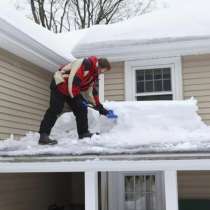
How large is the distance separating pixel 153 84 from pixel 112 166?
4.47 meters

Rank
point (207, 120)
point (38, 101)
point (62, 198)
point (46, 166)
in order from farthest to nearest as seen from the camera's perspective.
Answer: point (62, 198) < point (38, 101) < point (207, 120) < point (46, 166)

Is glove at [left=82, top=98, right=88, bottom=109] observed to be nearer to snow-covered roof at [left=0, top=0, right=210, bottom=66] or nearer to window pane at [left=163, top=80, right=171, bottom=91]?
snow-covered roof at [left=0, top=0, right=210, bottom=66]

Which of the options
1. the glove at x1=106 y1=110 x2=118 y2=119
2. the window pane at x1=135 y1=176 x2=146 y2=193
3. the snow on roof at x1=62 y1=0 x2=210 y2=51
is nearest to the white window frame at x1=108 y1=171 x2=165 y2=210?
the window pane at x1=135 y1=176 x2=146 y2=193

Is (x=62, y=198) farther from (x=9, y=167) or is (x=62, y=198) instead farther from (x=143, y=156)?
(x=143, y=156)

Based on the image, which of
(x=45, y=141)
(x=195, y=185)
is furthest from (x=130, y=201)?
(x=45, y=141)

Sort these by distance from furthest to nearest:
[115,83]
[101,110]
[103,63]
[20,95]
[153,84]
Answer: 1. [115,83]
2. [153,84]
3. [20,95]
4. [101,110]
5. [103,63]

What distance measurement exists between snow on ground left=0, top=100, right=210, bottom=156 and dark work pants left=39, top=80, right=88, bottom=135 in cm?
33

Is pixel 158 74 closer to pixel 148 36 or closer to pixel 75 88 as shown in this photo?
pixel 148 36

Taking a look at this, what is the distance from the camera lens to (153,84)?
1097 centimetres

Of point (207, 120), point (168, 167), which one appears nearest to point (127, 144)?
point (168, 167)

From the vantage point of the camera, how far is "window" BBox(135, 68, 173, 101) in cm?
1088

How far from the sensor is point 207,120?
1042cm

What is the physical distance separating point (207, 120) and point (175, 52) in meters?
1.71

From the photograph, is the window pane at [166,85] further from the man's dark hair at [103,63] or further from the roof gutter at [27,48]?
the roof gutter at [27,48]
